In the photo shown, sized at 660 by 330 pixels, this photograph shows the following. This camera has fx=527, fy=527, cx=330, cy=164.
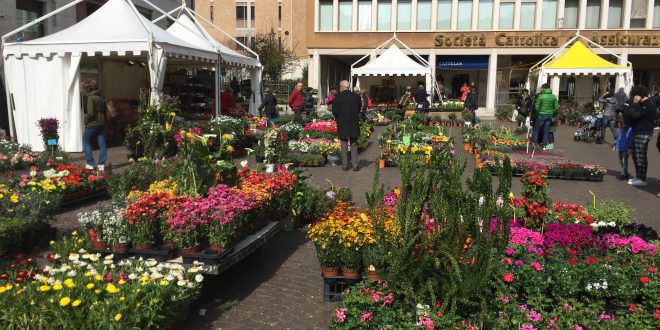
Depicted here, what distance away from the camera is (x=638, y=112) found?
32.3ft

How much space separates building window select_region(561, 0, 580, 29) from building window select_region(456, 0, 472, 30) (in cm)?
631

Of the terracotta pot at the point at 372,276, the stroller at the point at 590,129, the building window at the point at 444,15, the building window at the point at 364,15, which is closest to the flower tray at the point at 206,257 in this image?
the terracotta pot at the point at 372,276

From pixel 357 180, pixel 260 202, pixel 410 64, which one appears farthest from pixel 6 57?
pixel 410 64

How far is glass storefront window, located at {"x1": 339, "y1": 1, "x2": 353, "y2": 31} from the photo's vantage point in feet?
121

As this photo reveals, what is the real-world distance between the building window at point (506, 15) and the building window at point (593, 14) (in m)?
4.98

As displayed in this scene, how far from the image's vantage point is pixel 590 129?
1897 cm

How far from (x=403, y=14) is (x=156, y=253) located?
34556mm

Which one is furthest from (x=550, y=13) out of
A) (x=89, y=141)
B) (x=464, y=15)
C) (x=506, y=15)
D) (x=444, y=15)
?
(x=89, y=141)

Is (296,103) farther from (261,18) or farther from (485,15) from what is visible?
(261,18)

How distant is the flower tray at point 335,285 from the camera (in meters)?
4.90

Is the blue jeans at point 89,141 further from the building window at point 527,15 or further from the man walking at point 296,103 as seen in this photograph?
the building window at point 527,15

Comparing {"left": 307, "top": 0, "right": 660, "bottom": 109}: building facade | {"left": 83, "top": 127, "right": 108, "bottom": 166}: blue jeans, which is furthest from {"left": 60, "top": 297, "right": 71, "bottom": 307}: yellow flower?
{"left": 307, "top": 0, "right": 660, "bottom": 109}: building facade

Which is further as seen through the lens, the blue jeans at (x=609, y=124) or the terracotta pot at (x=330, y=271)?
the blue jeans at (x=609, y=124)

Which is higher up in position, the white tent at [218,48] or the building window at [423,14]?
the building window at [423,14]
